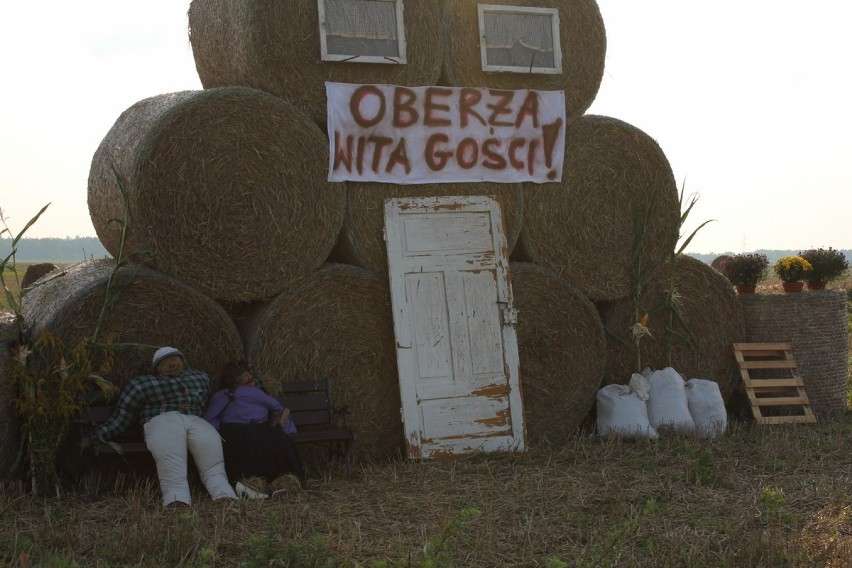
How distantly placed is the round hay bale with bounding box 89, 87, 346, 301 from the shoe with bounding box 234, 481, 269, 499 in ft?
4.76

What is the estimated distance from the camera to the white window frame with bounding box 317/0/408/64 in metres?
8.16

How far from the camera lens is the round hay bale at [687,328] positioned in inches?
372

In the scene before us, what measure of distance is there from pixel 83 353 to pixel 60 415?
41 centimetres

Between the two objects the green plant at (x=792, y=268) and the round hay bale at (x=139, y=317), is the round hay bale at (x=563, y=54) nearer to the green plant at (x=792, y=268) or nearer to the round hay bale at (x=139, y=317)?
the green plant at (x=792, y=268)

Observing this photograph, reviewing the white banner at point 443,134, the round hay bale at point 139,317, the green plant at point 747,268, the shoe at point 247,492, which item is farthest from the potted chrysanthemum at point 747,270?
the shoe at point 247,492

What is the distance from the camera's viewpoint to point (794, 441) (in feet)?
28.0

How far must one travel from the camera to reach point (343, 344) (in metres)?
8.14

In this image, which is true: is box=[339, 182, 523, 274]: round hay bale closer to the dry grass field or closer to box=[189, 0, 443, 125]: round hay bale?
box=[189, 0, 443, 125]: round hay bale

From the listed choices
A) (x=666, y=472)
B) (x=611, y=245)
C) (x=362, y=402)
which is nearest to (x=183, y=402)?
(x=362, y=402)

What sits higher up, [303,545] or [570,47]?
[570,47]

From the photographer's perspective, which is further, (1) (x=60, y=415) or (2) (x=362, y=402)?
(2) (x=362, y=402)

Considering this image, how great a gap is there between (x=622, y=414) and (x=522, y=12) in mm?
3367

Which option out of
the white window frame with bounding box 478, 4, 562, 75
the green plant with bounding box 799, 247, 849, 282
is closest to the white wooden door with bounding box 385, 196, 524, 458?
the white window frame with bounding box 478, 4, 562, 75

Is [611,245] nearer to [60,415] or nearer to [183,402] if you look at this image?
[183,402]
